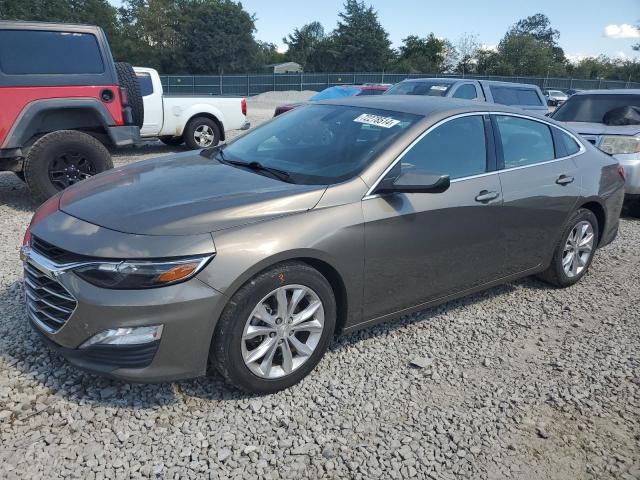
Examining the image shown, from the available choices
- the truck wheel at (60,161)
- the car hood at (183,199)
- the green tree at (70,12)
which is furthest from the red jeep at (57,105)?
the green tree at (70,12)

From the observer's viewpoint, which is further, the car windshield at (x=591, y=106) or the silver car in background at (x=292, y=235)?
the car windshield at (x=591, y=106)

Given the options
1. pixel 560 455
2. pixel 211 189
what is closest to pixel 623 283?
pixel 560 455

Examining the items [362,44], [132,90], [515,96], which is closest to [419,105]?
[132,90]

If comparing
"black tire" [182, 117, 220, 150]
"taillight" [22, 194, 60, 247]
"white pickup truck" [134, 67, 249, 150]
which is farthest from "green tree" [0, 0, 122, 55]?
"taillight" [22, 194, 60, 247]

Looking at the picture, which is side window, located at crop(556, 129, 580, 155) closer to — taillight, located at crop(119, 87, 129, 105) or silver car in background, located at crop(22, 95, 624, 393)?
silver car in background, located at crop(22, 95, 624, 393)

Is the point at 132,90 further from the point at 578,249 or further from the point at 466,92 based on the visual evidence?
the point at 466,92

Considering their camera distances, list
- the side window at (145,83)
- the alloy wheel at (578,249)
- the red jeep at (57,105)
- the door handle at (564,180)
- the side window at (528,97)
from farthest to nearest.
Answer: the side window at (528,97), the side window at (145,83), the red jeep at (57,105), the alloy wheel at (578,249), the door handle at (564,180)

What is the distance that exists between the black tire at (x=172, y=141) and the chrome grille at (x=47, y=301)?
892cm

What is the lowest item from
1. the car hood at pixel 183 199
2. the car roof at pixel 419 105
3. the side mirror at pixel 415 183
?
the car hood at pixel 183 199

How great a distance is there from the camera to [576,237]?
15.5 feet

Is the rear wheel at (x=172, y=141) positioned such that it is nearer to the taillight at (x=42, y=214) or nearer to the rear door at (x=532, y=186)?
the taillight at (x=42, y=214)

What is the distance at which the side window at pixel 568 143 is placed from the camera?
15.0 ft

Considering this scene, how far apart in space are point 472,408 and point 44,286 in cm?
241

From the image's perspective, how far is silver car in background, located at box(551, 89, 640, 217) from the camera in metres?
7.15
